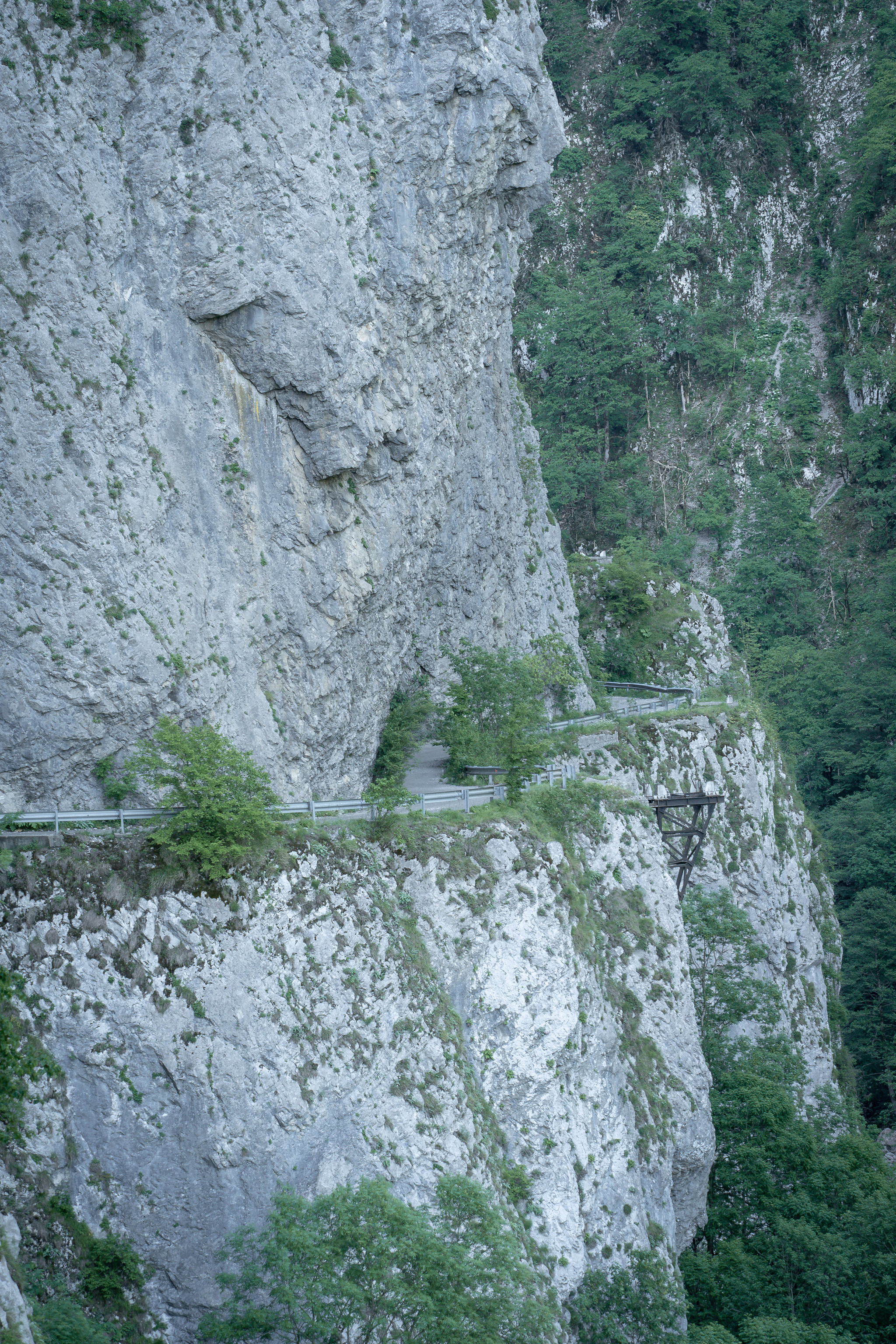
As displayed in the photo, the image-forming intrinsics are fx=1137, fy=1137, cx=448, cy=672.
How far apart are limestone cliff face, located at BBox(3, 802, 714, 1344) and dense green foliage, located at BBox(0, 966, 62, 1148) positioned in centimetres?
25

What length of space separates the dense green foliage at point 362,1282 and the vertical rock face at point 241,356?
26.6ft

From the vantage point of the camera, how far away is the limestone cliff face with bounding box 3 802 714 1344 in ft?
54.2

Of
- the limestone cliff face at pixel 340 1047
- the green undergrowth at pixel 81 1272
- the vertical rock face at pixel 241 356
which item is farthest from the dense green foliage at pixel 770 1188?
the vertical rock face at pixel 241 356

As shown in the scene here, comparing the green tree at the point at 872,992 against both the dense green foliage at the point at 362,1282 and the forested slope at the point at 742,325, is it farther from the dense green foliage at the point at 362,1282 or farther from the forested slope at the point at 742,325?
the dense green foliage at the point at 362,1282

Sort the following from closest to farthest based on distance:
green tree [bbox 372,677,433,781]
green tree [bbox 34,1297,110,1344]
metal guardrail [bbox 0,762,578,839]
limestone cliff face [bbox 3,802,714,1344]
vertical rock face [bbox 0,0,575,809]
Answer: green tree [bbox 34,1297,110,1344] < limestone cliff face [bbox 3,802,714,1344] < metal guardrail [bbox 0,762,578,839] < vertical rock face [bbox 0,0,575,809] < green tree [bbox 372,677,433,781]

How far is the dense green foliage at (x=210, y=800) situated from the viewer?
702 inches

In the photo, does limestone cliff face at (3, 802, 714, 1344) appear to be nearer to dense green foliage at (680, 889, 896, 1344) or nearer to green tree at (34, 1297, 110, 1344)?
green tree at (34, 1297, 110, 1344)

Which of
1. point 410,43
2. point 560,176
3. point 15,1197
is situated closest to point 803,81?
point 560,176

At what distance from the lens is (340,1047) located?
1853cm

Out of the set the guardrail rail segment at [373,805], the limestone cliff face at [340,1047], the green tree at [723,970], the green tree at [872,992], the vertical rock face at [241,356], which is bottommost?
the green tree at [872,992]

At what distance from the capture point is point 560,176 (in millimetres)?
74625

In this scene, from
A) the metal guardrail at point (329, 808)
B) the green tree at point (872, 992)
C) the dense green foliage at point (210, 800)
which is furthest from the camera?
the green tree at point (872, 992)

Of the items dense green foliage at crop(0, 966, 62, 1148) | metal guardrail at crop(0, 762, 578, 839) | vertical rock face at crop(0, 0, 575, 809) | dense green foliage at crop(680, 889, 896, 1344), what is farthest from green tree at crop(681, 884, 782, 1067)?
dense green foliage at crop(0, 966, 62, 1148)

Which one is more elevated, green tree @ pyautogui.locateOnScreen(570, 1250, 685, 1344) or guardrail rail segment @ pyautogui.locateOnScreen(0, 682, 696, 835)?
guardrail rail segment @ pyautogui.locateOnScreen(0, 682, 696, 835)
